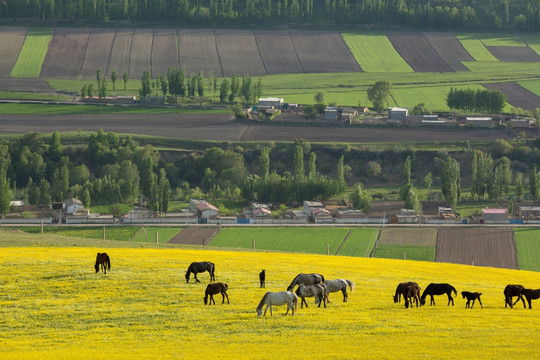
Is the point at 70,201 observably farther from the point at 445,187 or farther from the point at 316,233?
the point at 445,187

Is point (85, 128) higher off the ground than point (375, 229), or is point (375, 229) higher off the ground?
point (85, 128)

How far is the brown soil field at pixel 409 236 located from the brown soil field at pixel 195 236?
1988cm

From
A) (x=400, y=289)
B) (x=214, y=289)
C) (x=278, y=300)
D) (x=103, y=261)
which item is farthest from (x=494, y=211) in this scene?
(x=278, y=300)

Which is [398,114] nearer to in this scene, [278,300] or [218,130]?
[218,130]

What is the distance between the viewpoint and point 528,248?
383 ft

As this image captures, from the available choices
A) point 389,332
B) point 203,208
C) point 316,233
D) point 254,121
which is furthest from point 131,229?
point 389,332

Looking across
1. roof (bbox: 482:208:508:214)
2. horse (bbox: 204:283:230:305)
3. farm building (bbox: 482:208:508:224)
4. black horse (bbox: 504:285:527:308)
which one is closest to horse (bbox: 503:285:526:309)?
black horse (bbox: 504:285:527:308)

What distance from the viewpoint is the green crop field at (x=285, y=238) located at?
373 ft

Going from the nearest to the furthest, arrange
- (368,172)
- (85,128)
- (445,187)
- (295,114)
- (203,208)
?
(203,208) < (445,187) < (368,172) < (85,128) < (295,114)

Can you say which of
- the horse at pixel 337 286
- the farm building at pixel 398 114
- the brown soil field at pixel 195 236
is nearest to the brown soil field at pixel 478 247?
the brown soil field at pixel 195 236

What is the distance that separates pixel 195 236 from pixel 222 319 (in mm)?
76826

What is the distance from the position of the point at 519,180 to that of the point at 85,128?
75789 mm

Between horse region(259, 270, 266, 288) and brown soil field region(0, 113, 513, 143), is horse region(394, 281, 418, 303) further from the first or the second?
brown soil field region(0, 113, 513, 143)

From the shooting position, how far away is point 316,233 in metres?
123
